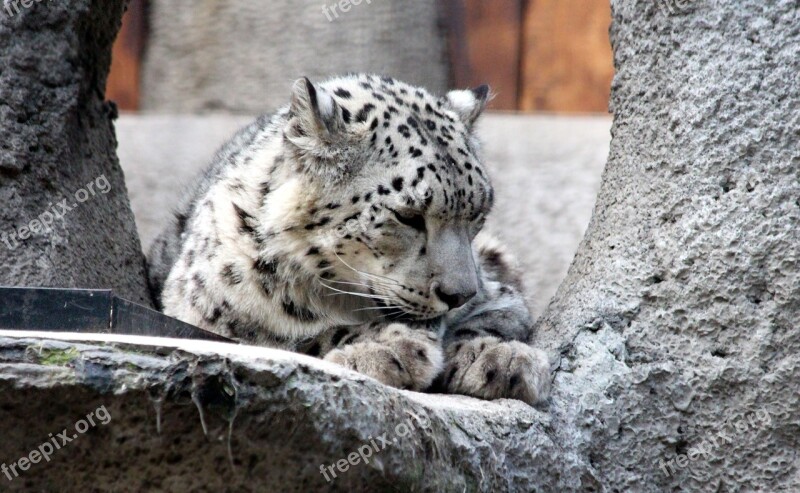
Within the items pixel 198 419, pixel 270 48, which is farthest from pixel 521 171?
pixel 198 419

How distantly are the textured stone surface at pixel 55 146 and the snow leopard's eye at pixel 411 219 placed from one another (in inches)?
54.6

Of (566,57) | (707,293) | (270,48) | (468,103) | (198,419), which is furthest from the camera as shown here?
(566,57)

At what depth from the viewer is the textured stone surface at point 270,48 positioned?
673 centimetres

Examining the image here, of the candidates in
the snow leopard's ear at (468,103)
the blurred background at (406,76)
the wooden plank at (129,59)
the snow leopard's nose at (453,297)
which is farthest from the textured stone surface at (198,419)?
the wooden plank at (129,59)

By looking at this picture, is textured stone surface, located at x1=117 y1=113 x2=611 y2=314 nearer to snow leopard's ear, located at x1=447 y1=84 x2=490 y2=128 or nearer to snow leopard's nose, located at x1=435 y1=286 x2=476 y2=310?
Answer: snow leopard's ear, located at x1=447 y1=84 x2=490 y2=128

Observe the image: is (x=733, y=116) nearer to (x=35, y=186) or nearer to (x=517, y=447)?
(x=517, y=447)

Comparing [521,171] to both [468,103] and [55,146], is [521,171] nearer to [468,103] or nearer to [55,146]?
[468,103]

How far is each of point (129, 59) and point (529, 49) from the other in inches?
105

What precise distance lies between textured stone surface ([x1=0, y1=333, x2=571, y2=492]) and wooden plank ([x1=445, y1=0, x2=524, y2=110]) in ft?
16.1

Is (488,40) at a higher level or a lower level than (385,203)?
higher

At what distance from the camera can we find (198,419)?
2375 mm

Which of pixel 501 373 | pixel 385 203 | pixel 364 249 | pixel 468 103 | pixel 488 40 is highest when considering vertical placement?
pixel 488 40

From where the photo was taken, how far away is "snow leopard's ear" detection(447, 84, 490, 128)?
3988 millimetres

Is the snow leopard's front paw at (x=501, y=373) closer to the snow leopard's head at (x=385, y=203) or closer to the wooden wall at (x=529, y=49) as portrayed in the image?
the snow leopard's head at (x=385, y=203)
